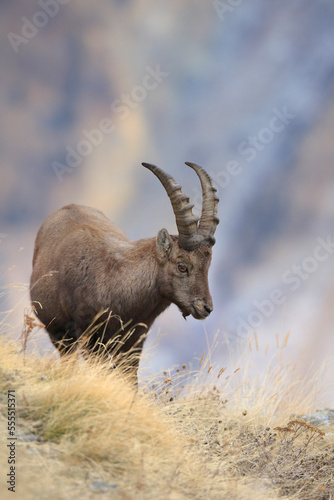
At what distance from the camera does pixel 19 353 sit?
7359mm

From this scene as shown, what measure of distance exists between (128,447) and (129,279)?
11.6 feet

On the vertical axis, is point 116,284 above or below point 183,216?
below

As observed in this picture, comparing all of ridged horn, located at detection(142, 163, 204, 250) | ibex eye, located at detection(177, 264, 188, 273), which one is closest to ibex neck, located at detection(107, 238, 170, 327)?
ibex eye, located at detection(177, 264, 188, 273)

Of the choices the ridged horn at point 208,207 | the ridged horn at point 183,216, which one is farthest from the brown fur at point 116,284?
the ridged horn at point 208,207

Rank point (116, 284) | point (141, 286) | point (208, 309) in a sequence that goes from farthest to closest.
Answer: point (116, 284)
point (141, 286)
point (208, 309)

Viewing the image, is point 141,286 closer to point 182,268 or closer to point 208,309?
point 182,268

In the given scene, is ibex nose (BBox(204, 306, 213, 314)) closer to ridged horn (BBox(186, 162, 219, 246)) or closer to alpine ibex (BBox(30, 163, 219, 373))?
alpine ibex (BBox(30, 163, 219, 373))

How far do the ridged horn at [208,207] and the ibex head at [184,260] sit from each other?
0.23m

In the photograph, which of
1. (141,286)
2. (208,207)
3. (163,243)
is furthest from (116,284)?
(208,207)

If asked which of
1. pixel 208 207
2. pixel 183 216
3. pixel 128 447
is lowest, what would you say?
pixel 128 447

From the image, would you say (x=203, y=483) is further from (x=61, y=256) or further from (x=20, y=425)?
(x=61, y=256)

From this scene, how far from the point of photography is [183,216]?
8633 mm

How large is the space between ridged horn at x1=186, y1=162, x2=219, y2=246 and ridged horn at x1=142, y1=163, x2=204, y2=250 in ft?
1.14

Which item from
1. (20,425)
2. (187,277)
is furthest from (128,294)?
(20,425)
